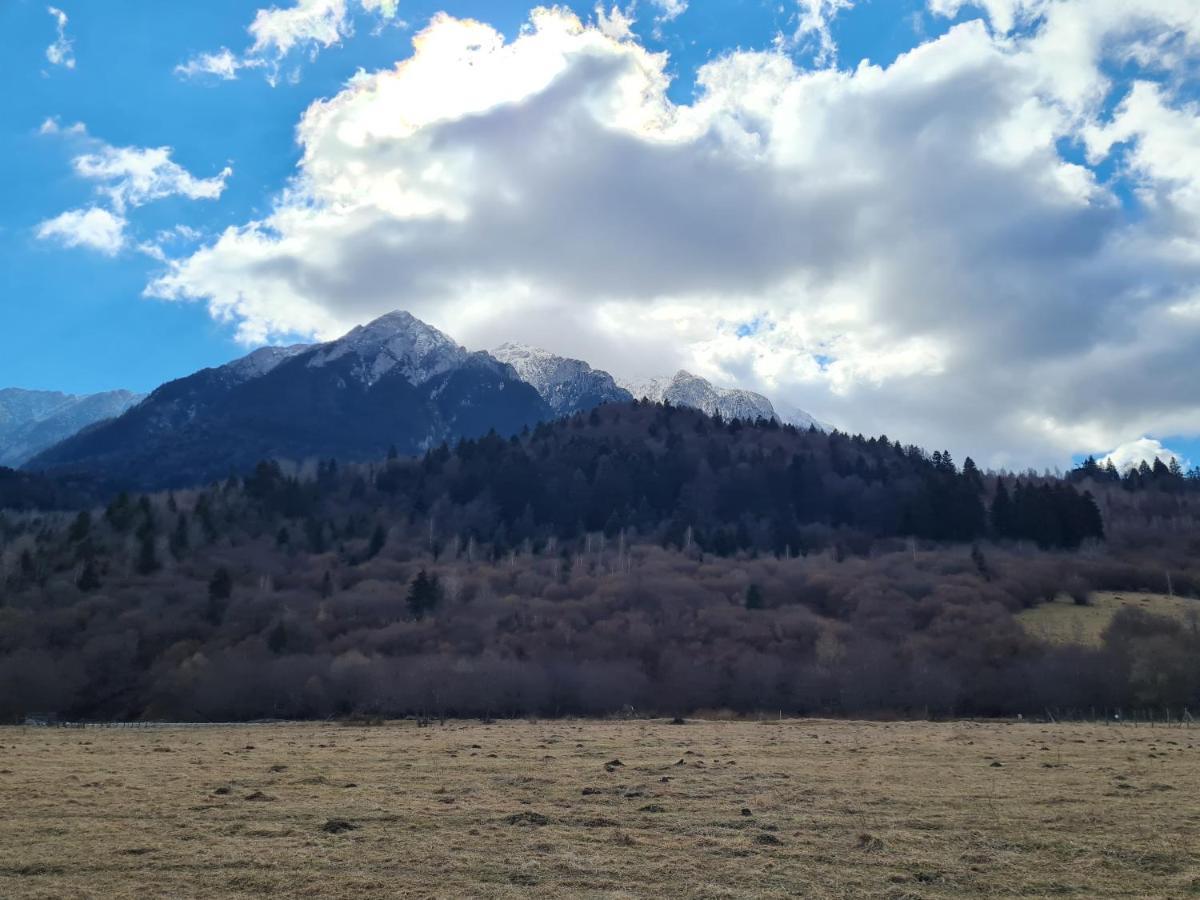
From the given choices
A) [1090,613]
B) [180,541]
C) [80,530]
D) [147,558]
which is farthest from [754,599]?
[80,530]

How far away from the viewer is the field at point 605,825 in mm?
16797

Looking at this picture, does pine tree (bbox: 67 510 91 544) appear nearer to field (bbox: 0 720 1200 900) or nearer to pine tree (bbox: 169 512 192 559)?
pine tree (bbox: 169 512 192 559)

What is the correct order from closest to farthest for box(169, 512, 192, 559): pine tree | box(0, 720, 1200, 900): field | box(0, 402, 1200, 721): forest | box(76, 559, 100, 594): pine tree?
box(0, 720, 1200, 900): field → box(0, 402, 1200, 721): forest → box(76, 559, 100, 594): pine tree → box(169, 512, 192, 559): pine tree

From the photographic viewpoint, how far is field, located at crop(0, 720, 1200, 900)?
55.1ft

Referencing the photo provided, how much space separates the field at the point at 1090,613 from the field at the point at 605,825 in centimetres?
9143

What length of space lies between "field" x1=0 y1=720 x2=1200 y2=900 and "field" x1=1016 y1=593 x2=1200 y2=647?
300ft

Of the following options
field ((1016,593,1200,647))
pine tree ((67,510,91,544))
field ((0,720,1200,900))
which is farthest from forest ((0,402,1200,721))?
field ((0,720,1200,900))

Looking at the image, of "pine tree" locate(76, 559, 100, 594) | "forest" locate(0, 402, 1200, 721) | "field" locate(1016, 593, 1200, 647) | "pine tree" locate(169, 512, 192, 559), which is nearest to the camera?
"forest" locate(0, 402, 1200, 721)

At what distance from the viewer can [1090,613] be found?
133m

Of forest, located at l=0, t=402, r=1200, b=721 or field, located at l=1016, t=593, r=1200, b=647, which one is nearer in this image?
forest, located at l=0, t=402, r=1200, b=721

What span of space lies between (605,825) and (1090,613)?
449 feet

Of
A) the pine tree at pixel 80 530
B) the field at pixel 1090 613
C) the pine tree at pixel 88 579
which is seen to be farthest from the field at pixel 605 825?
the pine tree at pixel 80 530

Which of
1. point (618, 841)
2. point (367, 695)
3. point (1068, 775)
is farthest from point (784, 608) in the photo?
point (618, 841)

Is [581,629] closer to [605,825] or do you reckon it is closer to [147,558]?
[147,558]
